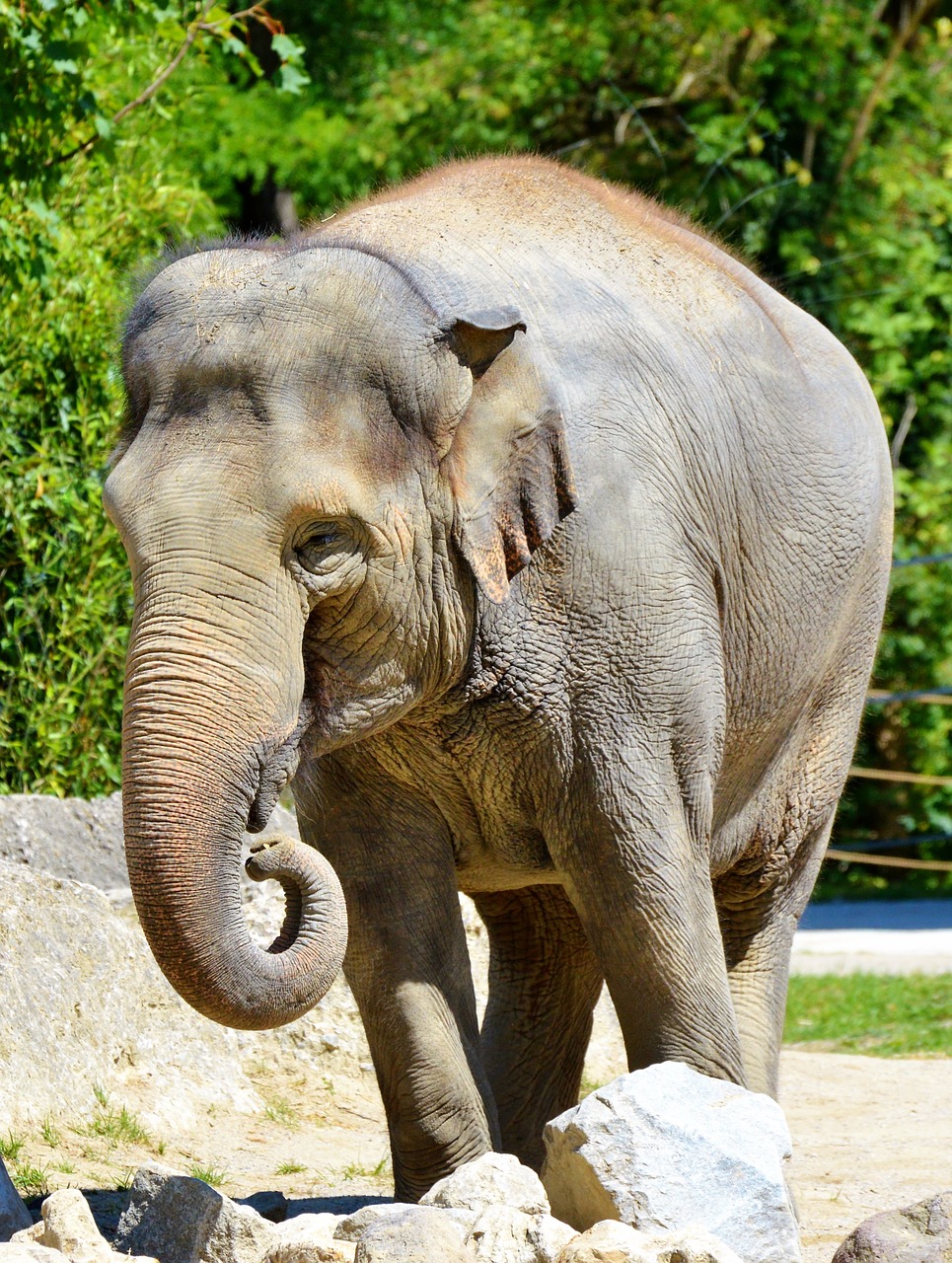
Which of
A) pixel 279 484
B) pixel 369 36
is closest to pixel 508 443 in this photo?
pixel 279 484

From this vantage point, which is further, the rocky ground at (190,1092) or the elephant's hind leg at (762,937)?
the rocky ground at (190,1092)

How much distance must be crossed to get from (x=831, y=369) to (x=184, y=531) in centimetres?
227

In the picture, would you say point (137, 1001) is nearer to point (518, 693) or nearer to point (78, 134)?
point (518, 693)

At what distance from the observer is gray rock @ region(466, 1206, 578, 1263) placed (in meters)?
3.17

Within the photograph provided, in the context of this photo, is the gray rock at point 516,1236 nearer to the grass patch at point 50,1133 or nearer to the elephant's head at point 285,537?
the elephant's head at point 285,537

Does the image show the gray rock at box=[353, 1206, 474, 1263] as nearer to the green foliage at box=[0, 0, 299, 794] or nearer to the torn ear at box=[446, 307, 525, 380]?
the torn ear at box=[446, 307, 525, 380]

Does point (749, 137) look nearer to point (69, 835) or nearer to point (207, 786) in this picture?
point (69, 835)

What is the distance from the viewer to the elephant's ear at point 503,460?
3713 mm

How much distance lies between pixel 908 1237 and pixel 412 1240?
934 mm

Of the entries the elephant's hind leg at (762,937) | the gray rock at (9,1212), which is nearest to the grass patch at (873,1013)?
the elephant's hind leg at (762,937)

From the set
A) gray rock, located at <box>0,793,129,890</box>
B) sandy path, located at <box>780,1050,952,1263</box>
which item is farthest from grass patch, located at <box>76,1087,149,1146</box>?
sandy path, located at <box>780,1050,952,1263</box>

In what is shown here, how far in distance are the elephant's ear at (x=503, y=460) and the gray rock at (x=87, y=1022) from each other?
7.96 ft

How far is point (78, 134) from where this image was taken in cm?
820

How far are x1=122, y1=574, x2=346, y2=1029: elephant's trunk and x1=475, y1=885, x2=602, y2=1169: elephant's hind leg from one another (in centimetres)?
177
